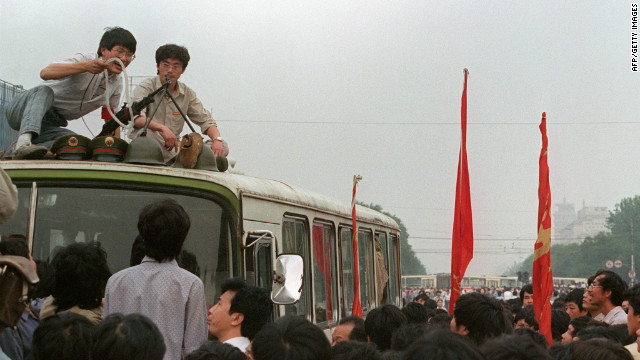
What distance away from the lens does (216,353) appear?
3.89 metres

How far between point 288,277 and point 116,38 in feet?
7.74

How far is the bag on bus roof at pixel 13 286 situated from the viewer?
383cm

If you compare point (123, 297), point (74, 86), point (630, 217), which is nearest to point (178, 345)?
point (123, 297)

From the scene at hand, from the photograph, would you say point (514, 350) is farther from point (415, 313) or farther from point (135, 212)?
point (415, 313)

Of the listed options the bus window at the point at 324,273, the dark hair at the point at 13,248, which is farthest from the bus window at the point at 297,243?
the dark hair at the point at 13,248

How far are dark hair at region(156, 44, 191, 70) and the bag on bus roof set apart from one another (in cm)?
406

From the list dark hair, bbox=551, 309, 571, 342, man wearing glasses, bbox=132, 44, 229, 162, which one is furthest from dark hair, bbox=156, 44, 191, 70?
dark hair, bbox=551, 309, 571, 342

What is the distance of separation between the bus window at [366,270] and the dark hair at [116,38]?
200 inches

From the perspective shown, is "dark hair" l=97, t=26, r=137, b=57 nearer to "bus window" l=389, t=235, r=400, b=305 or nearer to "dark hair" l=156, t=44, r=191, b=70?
"dark hair" l=156, t=44, r=191, b=70

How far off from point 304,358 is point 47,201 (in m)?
3.02

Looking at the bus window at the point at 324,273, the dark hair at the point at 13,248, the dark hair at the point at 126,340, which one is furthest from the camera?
the bus window at the point at 324,273

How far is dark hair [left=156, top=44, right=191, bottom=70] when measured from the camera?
7.75m

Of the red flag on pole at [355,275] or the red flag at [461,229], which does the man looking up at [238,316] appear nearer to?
the red flag at [461,229]

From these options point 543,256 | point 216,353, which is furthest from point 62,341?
point 543,256
